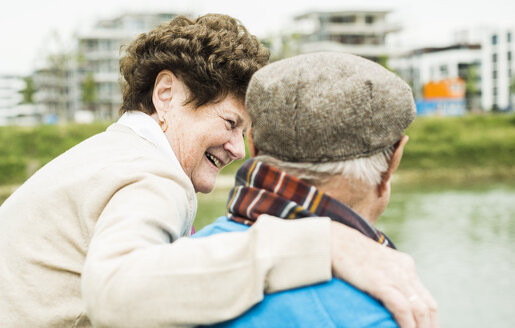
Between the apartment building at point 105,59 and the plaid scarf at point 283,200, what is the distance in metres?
54.9

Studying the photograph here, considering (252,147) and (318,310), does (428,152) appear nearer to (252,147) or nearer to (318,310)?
(252,147)

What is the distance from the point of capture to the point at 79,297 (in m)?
1.39

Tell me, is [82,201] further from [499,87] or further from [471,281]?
[499,87]

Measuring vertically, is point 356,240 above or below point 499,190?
above

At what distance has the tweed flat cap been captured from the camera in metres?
1.12

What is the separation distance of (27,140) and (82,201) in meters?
29.5

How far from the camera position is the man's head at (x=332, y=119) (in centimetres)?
112

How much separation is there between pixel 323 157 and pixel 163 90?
0.92 meters

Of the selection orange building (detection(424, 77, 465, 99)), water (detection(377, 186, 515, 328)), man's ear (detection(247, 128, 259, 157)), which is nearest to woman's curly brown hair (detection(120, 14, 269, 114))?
man's ear (detection(247, 128, 259, 157))

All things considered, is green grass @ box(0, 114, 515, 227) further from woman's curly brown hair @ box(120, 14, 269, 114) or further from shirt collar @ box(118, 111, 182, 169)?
shirt collar @ box(118, 111, 182, 169)

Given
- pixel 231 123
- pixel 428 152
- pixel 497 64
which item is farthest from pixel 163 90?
pixel 497 64

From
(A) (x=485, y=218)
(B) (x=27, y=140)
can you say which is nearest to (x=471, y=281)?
(A) (x=485, y=218)

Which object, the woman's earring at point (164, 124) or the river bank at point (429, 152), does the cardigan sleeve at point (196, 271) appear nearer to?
the woman's earring at point (164, 124)

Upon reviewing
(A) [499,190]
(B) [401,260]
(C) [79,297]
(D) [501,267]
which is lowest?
(A) [499,190]
